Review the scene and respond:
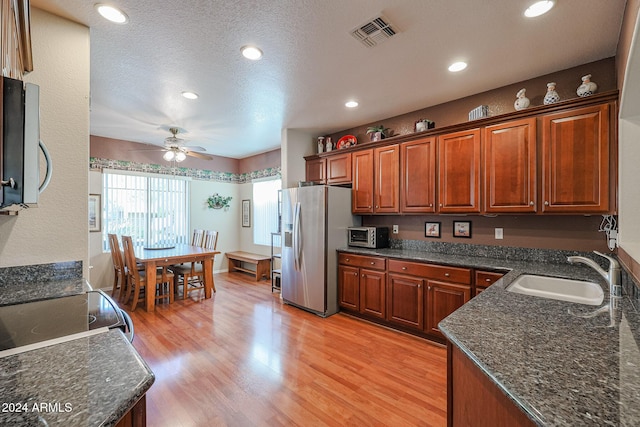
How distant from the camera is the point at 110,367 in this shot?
77 cm

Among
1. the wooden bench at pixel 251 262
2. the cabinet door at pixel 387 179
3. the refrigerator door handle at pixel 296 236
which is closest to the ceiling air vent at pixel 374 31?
the cabinet door at pixel 387 179

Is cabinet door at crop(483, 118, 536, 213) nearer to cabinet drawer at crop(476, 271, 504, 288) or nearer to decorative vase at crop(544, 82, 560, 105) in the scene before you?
decorative vase at crop(544, 82, 560, 105)

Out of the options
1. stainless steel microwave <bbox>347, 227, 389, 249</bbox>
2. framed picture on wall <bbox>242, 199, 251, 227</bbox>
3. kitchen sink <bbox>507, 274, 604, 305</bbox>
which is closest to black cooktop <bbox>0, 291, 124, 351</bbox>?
kitchen sink <bbox>507, 274, 604, 305</bbox>

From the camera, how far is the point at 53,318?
1137 millimetres

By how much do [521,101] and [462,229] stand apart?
1.38m

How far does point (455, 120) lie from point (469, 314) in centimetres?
259

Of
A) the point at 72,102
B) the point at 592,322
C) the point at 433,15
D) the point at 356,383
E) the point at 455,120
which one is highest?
the point at 433,15

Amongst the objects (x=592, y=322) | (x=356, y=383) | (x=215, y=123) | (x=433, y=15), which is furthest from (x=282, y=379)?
(x=215, y=123)

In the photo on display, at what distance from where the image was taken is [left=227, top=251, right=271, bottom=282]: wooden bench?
18.4 feet

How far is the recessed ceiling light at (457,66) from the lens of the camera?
2.42 m

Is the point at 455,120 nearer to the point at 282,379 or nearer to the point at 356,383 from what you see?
the point at 356,383

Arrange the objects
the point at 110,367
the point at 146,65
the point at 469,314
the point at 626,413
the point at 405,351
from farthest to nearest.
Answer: the point at 405,351
the point at 146,65
the point at 469,314
the point at 110,367
the point at 626,413

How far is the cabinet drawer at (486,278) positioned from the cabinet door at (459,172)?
65cm

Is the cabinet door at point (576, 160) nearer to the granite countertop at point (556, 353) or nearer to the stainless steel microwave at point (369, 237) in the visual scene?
the granite countertop at point (556, 353)
